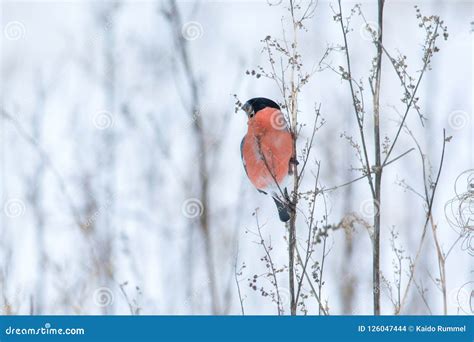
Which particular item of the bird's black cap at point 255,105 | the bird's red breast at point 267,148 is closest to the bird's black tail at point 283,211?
the bird's red breast at point 267,148

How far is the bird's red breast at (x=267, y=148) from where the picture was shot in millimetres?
2260

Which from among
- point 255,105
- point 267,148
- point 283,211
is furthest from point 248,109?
point 283,211

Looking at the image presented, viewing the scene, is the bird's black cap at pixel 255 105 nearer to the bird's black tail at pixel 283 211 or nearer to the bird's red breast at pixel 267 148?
the bird's red breast at pixel 267 148

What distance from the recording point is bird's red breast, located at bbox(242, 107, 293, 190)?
89.0 inches

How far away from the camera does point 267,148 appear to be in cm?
241

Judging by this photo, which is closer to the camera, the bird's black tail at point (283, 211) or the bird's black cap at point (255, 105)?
the bird's black tail at point (283, 211)

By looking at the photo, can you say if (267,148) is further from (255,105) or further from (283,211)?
(283,211)

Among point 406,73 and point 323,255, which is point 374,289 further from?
point 406,73

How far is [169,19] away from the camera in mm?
2992

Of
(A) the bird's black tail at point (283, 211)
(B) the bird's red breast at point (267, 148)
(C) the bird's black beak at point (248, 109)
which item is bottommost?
(A) the bird's black tail at point (283, 211)

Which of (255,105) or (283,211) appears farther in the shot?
(255,105)

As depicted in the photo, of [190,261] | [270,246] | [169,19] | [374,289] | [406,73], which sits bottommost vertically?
[374,289]
